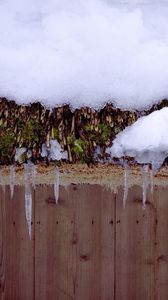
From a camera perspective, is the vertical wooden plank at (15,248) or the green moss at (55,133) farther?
the vertical wooden plank at (15,248)

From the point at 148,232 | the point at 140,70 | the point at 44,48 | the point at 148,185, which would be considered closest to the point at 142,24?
the point at 140,70

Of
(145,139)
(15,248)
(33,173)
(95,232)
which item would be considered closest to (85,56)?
(145,139)

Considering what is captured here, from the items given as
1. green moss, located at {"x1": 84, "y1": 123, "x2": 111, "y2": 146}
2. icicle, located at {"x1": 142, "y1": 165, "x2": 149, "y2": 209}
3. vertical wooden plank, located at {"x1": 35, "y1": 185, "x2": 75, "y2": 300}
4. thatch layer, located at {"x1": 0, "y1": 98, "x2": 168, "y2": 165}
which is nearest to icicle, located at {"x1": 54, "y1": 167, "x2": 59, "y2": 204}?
vertical wooden plank, located at {"x1": 35, "y1": 185, "x2": 75, "y2": 300}

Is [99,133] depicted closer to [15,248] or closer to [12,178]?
[12,178]

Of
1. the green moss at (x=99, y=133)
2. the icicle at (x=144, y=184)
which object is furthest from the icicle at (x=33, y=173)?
the icicle at (x=144, y=184)

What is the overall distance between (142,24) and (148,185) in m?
0.71

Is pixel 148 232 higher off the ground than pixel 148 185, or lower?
lower

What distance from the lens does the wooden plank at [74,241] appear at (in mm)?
2863

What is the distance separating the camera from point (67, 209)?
2861mm

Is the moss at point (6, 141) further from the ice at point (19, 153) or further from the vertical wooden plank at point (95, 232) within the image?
the vertical wooden plank at point (95, 232)

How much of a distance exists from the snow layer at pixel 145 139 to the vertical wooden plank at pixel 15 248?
50cm

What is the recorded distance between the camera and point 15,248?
2.87 m

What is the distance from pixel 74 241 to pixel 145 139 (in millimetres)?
572

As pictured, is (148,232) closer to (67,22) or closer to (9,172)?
(9,172)
